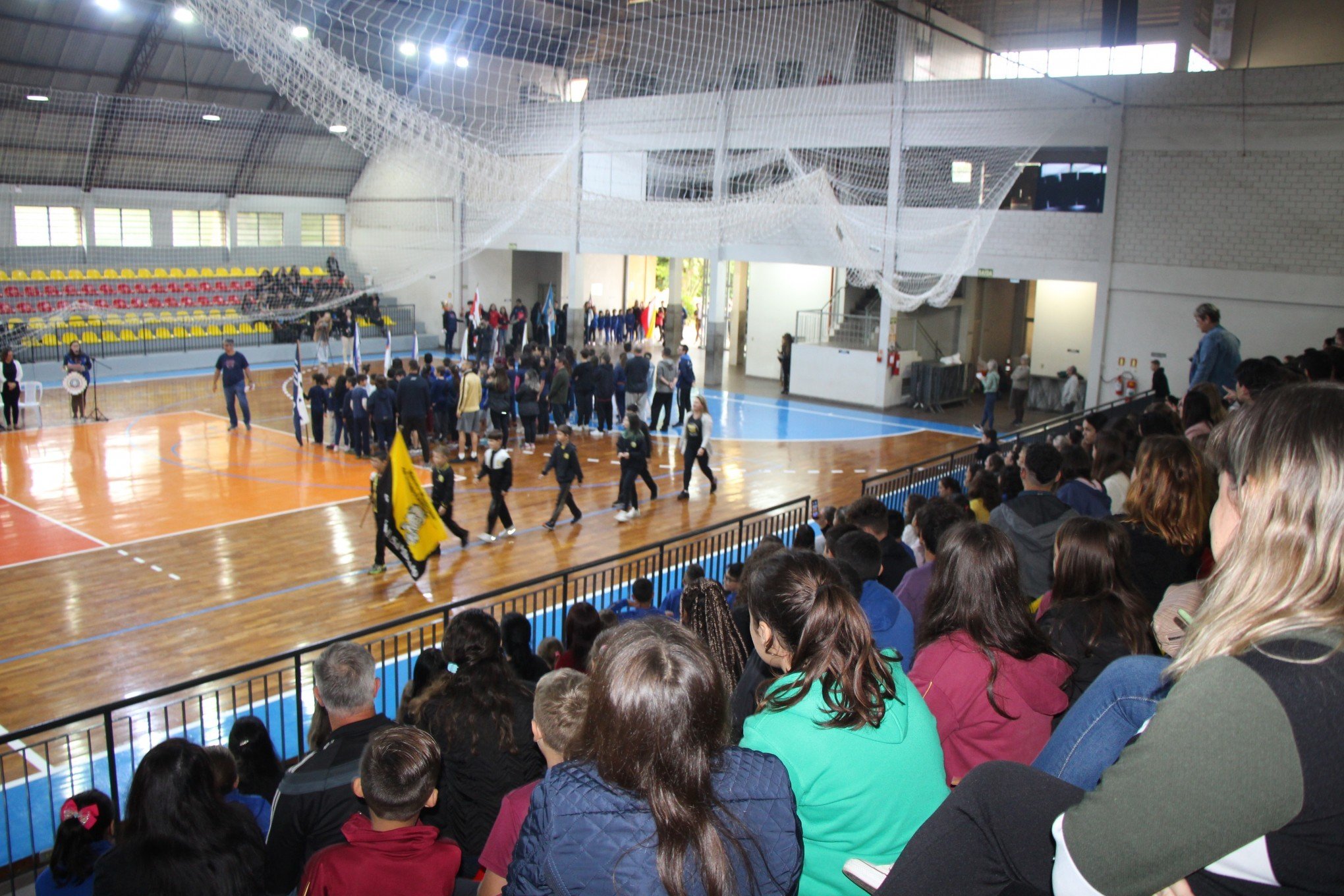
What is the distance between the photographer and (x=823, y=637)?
7.41 feet

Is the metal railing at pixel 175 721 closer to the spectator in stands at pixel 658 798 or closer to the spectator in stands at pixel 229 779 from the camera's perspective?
the spectator in stands at pixel 229 779

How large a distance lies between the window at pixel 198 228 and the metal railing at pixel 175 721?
24894 mm

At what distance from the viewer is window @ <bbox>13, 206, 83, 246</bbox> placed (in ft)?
86.3

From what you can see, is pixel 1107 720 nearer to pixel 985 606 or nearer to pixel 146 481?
pixel 985 606

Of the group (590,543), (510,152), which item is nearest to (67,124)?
(510,152)

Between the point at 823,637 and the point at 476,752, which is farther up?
the point at 823,637

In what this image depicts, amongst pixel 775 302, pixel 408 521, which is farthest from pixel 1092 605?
pixel 775 302

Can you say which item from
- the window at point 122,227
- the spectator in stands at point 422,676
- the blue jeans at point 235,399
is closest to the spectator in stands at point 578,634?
the spectator in stands at point 422,676

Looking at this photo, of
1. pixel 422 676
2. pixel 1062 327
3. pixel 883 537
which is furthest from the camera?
pixel 1062 327

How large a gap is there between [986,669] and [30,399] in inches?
868

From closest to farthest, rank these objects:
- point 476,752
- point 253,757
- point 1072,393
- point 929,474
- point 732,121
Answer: point 476,752 < point 253,757 < point 929,474 < point 1072,393 < point 732,121

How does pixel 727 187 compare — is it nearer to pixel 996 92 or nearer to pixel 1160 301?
pixel 996 92

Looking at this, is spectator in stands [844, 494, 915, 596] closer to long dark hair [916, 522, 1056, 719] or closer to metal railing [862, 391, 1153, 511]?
long dark hair [916, 522, 1056, 719]

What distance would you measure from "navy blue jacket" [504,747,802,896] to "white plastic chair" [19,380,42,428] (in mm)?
18623
